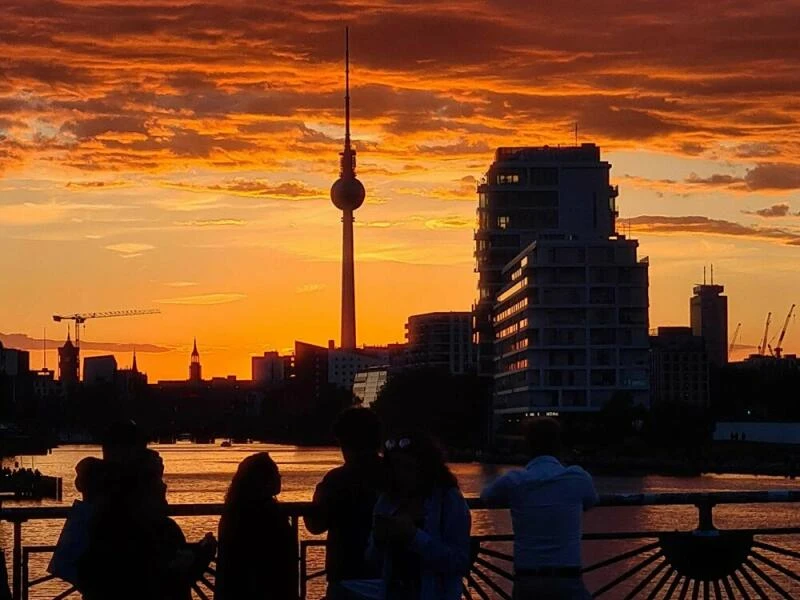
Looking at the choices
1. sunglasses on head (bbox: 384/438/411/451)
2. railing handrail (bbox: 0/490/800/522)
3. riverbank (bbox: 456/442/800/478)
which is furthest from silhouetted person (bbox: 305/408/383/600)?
riverbank (bbox: 456/442/800/478)

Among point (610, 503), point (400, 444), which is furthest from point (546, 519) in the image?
point (610, 503)

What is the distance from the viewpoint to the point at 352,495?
1135cm

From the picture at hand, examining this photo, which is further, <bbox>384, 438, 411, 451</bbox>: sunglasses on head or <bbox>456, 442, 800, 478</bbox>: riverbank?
<bbox>456, 442, 800, 478</bbox>: riverbank

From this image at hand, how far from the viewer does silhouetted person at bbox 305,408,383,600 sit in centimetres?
1134

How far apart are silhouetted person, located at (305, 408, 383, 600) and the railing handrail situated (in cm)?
96

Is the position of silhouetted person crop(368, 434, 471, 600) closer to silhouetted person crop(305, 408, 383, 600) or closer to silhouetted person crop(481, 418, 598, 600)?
silhouetted person crop(305, 408, 383, 600)

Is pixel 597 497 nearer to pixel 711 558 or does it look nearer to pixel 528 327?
pixel 711 558

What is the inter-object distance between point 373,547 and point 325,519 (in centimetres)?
80

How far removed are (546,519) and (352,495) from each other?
128 cm

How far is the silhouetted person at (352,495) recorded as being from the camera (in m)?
11.3

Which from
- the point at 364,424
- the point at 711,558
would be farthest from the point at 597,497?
the point at 711,558

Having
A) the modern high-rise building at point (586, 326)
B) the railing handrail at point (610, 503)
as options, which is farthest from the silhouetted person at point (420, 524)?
the modern high-rise building at point (586, 326)

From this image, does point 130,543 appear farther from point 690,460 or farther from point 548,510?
point 690,460

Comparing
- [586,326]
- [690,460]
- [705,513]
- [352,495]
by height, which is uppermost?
[586,326]
